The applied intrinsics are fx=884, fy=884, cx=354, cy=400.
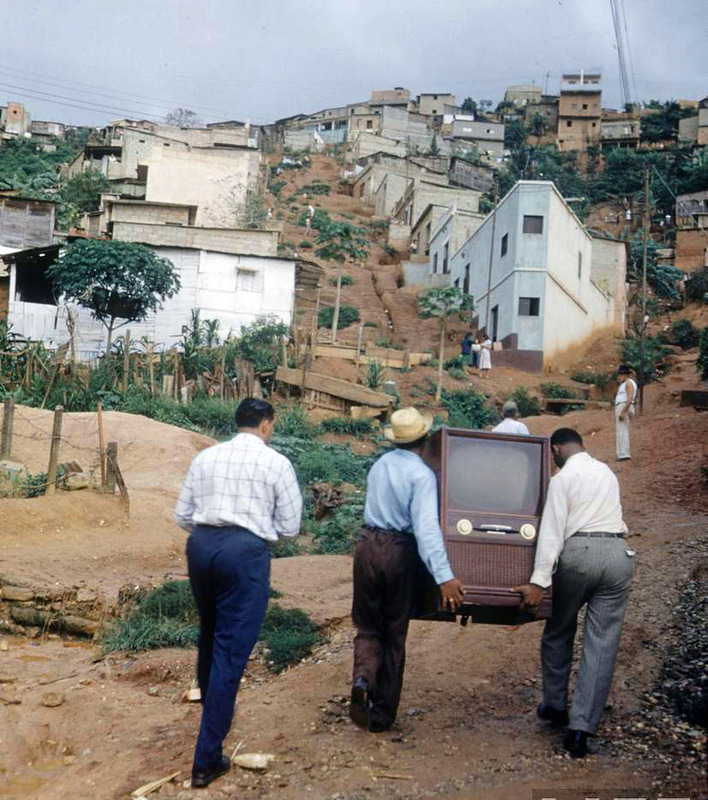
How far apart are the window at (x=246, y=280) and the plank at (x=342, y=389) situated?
8.78 metres

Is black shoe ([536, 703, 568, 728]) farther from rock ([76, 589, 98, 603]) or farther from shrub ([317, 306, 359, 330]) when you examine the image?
shrub ([317, 306, 359, 330])

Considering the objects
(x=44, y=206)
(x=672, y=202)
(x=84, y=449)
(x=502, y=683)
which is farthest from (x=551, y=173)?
(x=502, y=683)

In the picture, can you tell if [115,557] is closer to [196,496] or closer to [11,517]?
[11,517]

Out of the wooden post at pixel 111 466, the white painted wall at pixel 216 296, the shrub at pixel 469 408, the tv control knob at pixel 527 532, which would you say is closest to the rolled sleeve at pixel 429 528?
the tv control knob at pixel 527 532

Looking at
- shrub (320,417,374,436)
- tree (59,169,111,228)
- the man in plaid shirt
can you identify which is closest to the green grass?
the man in plaid shirt

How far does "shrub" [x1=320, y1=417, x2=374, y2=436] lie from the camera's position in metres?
21.4

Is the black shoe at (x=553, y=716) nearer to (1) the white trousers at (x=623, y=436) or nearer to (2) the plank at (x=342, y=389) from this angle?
(1) the white trousers at (x=623, y=436)

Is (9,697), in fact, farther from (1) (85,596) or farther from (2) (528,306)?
(2) (528,306)

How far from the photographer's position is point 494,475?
5.11 meters

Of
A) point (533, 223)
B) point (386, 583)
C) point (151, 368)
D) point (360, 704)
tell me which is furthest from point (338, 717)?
point (533, 223)

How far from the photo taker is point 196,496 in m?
4.73

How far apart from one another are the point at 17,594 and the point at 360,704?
5499mm

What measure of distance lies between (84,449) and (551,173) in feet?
198

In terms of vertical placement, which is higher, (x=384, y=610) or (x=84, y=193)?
(x=84, y=193)
